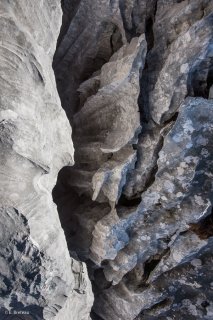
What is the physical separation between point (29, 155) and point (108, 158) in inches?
47.2

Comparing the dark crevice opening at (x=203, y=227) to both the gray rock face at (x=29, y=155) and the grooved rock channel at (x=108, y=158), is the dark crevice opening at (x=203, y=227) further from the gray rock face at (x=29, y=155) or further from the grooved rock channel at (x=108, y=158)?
the gray rock face at (x=29, y=155)

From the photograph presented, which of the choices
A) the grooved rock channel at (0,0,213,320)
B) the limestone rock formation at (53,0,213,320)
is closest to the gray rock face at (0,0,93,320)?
the grooved rock channel at (0,0,213,320)

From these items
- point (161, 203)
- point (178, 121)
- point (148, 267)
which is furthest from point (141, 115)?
point (148, 267)

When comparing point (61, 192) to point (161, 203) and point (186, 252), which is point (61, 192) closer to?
point (161, 203)

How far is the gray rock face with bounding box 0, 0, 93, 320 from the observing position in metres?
2.36

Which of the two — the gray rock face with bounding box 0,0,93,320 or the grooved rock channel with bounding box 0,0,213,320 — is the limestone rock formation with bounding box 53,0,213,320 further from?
the gray rock face with bounding box 0,0,93,320

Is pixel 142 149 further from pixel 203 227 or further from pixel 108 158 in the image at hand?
pixel 203 227

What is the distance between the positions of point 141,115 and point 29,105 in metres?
1.28

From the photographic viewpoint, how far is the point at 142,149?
3338 mm

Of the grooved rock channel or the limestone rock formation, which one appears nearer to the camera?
the grooved rock channel

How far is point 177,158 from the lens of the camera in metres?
3.09

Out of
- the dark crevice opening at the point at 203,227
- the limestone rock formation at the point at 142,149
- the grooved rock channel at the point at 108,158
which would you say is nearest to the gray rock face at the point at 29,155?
the grooved rock channel at the point at 108,158

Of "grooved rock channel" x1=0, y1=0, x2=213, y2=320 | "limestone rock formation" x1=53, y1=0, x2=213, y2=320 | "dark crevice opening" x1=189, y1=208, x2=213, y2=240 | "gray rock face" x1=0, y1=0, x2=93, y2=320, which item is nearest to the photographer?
"gray rock face" x1=0, y1=0, x2=93, y2=320

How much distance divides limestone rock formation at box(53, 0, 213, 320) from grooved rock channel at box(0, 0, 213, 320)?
0.01 meters
